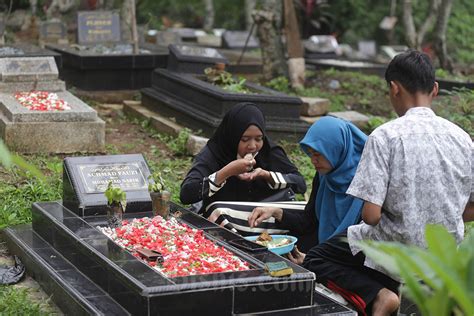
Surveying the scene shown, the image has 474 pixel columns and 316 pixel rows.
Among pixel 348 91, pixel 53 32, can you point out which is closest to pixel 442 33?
pixel 348 91

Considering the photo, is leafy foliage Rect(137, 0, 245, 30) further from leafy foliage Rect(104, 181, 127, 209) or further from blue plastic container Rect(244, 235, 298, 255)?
leafy foliage Rect(104, 181, 127, 209)

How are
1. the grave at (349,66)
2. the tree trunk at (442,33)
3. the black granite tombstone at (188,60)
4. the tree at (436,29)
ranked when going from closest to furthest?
1. the black granite tombstone at (188,60)
2. the tree at (436,29)
3. the tree trunk at (442,33)
4. the grave at (349,66)

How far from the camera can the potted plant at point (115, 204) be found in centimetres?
504

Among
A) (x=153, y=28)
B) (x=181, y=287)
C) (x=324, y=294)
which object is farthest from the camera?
(x=153, y=28)

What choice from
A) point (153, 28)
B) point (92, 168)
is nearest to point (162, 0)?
point (153, 28)

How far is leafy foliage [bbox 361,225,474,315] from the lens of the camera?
1.88 metres

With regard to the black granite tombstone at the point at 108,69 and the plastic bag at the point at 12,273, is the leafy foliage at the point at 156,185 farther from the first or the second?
the black granite tombstone at the point at 108,69

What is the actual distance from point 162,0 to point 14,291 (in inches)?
849

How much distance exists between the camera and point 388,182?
405 cm

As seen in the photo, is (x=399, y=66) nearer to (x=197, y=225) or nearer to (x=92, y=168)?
(x=197, y=225)

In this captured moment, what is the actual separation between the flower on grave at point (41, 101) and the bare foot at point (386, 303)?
4.61 m

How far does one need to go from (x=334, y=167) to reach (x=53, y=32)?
33.6 ft

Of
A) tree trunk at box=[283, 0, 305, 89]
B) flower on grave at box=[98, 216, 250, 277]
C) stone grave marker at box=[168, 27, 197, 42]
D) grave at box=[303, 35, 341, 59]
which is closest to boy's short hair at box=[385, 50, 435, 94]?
flower on grave at box=[98, 216, 250, 277]

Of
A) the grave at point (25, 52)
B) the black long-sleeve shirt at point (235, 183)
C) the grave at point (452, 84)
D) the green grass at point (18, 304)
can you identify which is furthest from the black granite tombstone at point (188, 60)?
the green grass at point (18, 304)
